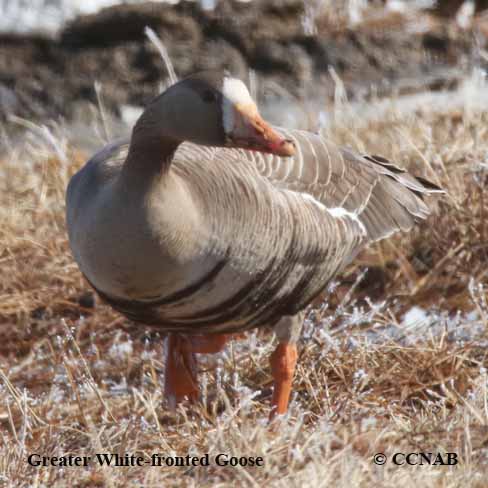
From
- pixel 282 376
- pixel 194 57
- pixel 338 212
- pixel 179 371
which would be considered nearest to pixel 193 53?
pixel 194 57

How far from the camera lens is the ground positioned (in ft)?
10.6

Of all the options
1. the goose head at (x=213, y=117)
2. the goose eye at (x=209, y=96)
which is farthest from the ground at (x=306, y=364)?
the goose eye at (x=209, y=96)

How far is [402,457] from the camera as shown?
3.19 meters

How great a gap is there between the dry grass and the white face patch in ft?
2.86

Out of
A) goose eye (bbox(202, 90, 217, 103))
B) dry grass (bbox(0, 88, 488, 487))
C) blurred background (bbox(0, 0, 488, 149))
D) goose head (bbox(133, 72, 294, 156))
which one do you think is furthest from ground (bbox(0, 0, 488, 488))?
blurred background (bbox(0, 0, 488, 149))

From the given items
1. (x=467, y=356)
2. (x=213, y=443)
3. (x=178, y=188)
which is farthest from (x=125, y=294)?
(x=467, y=356)

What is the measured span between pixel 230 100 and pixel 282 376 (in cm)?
Result: 133

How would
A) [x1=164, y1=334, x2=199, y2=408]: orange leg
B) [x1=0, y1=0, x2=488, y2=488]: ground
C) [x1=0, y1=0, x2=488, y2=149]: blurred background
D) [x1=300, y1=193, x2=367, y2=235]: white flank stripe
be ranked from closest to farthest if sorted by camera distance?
[x1=0, y1=0, x2=488, y2=488]: ground → [x1=300, y1=193, x2=367, y2=235]: white flank stripe → [x1=164, y1=334, x2=199, y2=408]: orange leg → [x1=0, y1=0, x2=488, y2=149]: blurred background

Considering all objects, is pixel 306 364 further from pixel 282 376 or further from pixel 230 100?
pixel 230 100

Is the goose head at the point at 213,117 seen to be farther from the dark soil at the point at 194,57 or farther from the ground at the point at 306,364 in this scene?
the dark soil at the point at 194,57

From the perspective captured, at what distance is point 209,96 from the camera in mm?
3346

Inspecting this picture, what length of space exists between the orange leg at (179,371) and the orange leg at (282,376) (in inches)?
13.4

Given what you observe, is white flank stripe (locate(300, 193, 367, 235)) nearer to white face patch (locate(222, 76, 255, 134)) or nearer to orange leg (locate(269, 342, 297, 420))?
orange leg (locate(269, 342, 297, 420))

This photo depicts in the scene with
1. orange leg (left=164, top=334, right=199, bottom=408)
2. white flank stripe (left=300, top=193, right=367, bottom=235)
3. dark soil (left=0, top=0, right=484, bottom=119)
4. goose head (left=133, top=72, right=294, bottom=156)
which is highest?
goose head (left=133, top=72, right=294, bottom=156)
